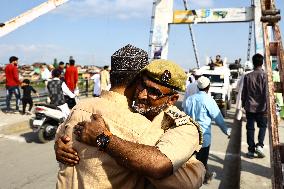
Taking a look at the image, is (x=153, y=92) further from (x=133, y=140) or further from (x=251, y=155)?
(x=251, y=155)

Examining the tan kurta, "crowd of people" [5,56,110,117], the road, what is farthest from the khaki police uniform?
"crowd of people" [5,56,110,117]

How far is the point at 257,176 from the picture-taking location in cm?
577

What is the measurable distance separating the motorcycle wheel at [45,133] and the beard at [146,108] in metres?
6.83

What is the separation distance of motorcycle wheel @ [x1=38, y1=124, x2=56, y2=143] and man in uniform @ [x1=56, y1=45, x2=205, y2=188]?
21.9 feet

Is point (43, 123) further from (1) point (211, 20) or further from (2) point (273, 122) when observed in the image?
(1) point (211, 20)

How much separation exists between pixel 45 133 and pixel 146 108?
691cm

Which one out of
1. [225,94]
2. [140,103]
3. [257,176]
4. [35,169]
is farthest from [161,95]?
[225,94]

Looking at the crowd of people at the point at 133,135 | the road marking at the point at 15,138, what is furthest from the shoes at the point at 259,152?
the crowd of people at the point at 133,135

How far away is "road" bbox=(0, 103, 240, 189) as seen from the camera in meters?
5.81

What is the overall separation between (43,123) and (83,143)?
6836 mm

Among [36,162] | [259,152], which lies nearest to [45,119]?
[36,162]

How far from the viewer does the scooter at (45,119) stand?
816 cm

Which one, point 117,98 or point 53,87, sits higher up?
point 117,98

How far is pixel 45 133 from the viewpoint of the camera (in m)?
8.32
